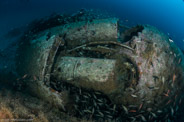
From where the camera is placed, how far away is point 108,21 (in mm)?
5719

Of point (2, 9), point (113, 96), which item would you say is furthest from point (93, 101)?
point (2, 9)

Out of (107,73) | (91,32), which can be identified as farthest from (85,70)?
(91,32)

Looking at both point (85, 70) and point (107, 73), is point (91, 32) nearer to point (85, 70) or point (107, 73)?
point (85, 70)

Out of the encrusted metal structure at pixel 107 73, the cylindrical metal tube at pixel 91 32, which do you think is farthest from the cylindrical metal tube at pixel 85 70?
the cylindrical metal tube at pixel 91 32

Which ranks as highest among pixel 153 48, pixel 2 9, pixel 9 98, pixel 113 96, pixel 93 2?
pixel 93 2

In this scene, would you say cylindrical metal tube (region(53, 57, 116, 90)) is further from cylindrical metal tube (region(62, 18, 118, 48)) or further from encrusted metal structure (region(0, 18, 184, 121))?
cylindrical metal tube (region(62, 18, 118, 48))

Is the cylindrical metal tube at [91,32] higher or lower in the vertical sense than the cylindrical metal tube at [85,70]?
higher

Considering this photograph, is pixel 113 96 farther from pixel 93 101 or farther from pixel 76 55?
pixel 76 55

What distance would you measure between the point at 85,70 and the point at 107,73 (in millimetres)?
792

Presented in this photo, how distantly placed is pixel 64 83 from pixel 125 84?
225 cm

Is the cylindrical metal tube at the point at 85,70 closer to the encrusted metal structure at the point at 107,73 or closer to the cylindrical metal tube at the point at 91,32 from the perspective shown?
the encrusted metal structure at the point at 107,73

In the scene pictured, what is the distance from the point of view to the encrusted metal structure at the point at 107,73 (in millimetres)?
4566

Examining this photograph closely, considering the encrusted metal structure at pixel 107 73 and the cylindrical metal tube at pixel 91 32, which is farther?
the cylindrical metal tube at pixel 91 32

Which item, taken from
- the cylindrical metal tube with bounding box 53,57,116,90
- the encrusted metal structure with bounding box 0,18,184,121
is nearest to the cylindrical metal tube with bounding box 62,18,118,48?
the encrusted metal structure with bounding box 0,18,184,121
